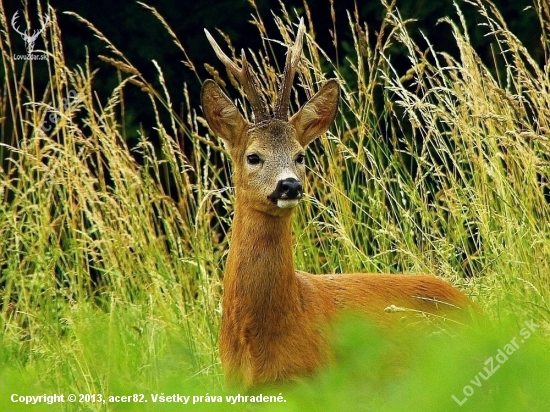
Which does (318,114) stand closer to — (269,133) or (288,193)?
(269,133)

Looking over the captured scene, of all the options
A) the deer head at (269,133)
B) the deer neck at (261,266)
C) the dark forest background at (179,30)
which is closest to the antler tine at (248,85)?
the deer head at (269,133)

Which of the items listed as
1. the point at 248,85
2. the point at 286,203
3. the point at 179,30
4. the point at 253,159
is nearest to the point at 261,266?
the point at 286,203

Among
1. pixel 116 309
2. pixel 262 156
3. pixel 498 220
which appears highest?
pixel 262 156

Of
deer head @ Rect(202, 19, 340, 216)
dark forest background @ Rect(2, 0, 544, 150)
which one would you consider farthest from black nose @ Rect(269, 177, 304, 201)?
dark forest background @ Rect(2, 0, 544, 150)

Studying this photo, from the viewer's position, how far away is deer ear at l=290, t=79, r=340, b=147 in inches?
164

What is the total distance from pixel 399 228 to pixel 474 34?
3539 millimetres

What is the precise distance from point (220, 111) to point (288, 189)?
22.3 inches

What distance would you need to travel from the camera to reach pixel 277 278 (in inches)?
→ 146

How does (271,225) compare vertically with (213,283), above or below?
above

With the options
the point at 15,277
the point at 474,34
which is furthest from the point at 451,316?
the point at 474,34

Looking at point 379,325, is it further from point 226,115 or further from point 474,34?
point 474,34

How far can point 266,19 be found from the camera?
8.52 m

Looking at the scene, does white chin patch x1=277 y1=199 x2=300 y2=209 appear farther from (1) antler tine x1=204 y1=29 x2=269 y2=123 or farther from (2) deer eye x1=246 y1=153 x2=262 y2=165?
(1) antler tine x1=204 y1=29 x2=269 y2=123

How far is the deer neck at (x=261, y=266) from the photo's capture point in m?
3.67
